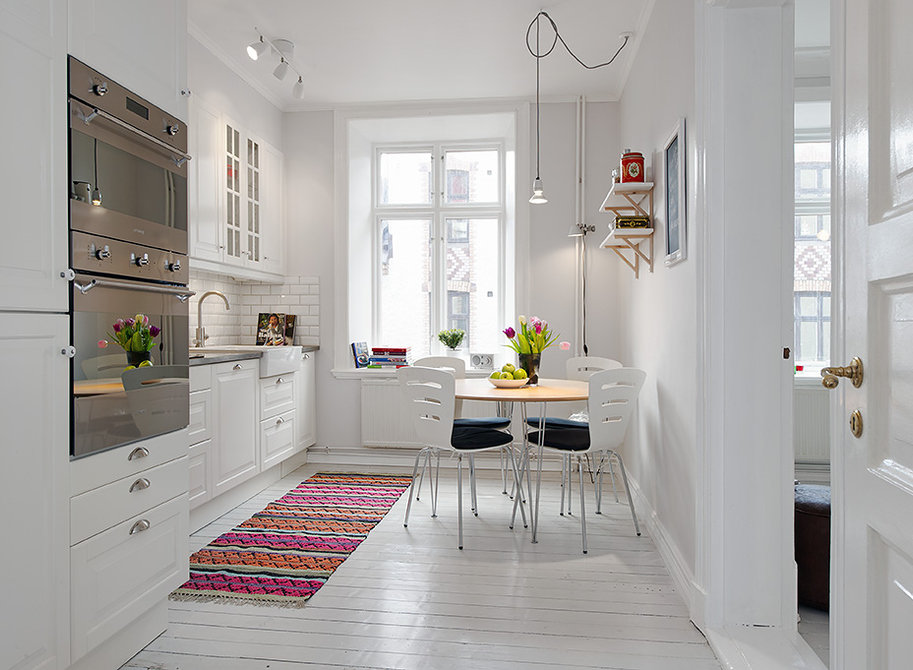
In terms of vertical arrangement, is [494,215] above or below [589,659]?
above

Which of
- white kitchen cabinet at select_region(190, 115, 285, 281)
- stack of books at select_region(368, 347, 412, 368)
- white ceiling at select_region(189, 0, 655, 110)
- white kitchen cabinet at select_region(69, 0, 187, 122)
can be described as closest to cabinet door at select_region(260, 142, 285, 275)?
white kitchen cabinet at select_region(190, 115, 285, 281)

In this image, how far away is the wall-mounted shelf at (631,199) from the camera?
10.5ft

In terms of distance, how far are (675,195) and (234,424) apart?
2595 mm

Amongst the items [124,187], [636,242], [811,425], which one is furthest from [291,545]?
[811,425]

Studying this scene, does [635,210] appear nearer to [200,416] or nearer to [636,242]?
[636,242]

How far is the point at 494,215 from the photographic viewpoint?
5129 millimetres

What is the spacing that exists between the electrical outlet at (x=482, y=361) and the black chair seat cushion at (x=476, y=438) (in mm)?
1464

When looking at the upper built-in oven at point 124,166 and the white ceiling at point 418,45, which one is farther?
the white ceiling at point 418,45

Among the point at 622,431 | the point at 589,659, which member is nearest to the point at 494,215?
the point at 622,431

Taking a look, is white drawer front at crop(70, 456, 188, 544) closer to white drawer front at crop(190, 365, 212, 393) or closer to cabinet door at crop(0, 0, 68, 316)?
cabinet door at crop(0, 0, 68, 316)

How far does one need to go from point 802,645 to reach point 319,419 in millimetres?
3606

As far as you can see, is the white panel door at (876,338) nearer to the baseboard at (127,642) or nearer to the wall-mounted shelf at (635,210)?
the baseboard at (127,642)

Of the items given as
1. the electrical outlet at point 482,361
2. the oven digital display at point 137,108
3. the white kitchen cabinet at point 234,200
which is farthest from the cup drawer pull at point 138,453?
the electrical outlet at point 482,361

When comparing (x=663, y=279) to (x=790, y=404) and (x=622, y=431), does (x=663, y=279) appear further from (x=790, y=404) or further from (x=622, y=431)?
(x=790, y=404)
